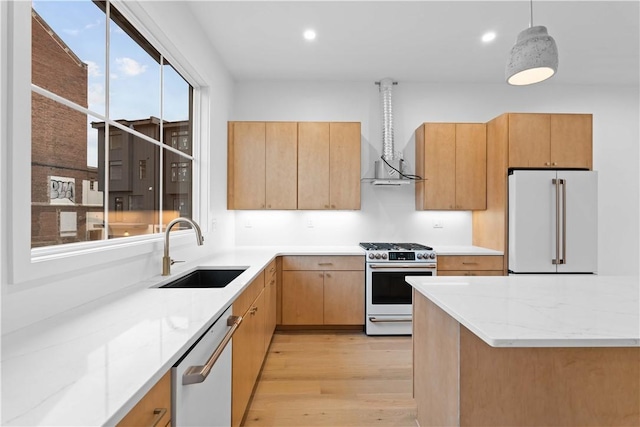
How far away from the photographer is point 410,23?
2.87 m

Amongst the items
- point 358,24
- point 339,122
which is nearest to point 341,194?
point 339,122

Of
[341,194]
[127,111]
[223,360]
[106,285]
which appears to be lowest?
[223,360]

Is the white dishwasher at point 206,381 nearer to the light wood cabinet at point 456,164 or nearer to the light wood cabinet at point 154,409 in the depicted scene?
the light wood cabinet at point 154,409

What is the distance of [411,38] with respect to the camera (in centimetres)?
312

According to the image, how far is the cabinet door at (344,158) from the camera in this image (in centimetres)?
378

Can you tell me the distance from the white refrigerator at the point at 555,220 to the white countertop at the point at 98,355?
296 cm

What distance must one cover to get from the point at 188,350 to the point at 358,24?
9.47 feet

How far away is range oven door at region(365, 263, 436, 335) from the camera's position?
3.44m

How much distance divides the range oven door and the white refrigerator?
3.12 feet

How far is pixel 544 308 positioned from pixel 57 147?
217 centimetres

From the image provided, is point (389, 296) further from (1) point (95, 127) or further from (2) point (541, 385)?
(1) point (95, 127)

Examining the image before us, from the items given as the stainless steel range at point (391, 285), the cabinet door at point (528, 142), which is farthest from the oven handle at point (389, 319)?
the cabinet door at point (528, 142)

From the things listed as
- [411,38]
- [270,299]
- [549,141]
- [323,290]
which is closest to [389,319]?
[323,290]

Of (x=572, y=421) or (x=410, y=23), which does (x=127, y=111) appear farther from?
(x=572, y=421)
